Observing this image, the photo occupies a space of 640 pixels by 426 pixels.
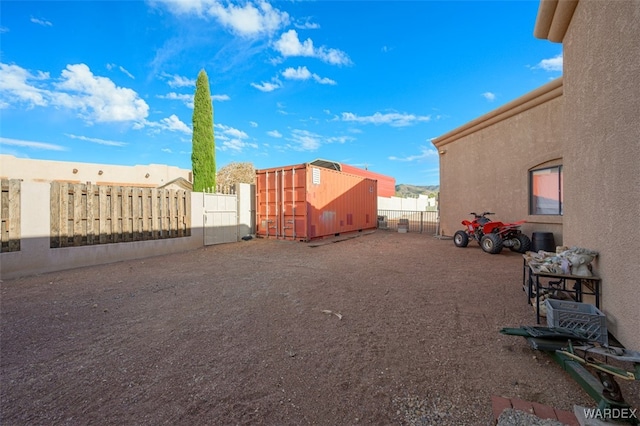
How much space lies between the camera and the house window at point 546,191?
7.20 metres

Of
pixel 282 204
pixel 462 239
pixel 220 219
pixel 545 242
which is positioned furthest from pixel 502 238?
pixel 220 219

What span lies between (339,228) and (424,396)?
9.98m

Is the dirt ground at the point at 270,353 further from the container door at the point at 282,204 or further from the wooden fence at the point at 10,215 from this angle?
the container door at the point at 282,204

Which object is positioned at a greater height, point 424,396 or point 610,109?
point 610,109

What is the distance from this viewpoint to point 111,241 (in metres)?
6.97

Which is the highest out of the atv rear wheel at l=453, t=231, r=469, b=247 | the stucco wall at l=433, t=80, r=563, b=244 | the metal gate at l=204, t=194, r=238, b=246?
the stucco wall at l=433, t=80, r=563, b=244

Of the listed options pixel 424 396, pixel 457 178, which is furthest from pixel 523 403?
pixel 457 178

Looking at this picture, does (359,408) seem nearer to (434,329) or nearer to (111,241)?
(434,329)

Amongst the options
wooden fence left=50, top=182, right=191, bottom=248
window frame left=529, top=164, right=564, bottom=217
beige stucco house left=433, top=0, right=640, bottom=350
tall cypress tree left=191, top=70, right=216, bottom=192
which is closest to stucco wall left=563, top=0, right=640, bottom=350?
beige stucco house left=433, top=0, right=640, bottom=350

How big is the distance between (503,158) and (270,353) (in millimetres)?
9233

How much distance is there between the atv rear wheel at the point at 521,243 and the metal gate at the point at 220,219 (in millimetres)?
9267

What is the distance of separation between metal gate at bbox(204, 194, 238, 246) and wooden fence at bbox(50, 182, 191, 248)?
0.79 meters

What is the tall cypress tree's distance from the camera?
14.6m

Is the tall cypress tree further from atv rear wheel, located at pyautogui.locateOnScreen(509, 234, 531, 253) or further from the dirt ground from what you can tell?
atv rear wheel, located at pyautogui.locateOnScreen(509, 234, 531, 253)
